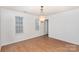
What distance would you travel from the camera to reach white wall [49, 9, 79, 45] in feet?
11.6

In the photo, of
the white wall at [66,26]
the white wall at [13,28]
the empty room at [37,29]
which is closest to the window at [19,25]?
the empty room at [37,29]

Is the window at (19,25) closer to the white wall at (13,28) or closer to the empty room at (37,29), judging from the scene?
the empty room at (37,29)

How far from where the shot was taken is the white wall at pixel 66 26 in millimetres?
3527

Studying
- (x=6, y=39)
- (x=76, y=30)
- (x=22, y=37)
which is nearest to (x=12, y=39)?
(x=6, y=39)

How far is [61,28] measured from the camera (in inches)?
169

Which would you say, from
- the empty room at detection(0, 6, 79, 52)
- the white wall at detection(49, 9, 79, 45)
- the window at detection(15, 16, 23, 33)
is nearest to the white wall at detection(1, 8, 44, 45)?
the empty room at detection(0, 6, 79, 52)

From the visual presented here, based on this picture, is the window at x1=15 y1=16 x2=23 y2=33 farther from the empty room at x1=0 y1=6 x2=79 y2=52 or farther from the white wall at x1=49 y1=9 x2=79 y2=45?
the white wall at x1=49 y1=9 x2=79 y2=45

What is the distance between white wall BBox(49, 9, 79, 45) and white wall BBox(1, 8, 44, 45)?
0.96 metres

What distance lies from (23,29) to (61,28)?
241cm

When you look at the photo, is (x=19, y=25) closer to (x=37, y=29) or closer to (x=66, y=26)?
(x=37, y=29)

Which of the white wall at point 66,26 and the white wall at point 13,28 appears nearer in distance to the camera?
the white wall at point 13,28

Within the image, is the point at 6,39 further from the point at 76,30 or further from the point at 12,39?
the point at 76,30
